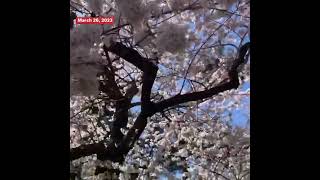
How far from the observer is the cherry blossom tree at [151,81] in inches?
62.1

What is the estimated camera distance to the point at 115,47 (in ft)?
5.49

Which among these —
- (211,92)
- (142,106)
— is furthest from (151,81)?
(211,92)

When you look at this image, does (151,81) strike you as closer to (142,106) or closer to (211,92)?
(142,106)

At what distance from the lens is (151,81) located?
5.76ft

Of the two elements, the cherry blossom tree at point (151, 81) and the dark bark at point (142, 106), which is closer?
the cherry blossom tree at point (151, 81)

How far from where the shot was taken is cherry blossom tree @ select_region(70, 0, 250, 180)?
1577mm

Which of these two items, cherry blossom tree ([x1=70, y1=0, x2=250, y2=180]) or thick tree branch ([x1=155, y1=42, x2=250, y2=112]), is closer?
cherry blossom tree ([x1=70, y1=0, x2=250, y2=180])

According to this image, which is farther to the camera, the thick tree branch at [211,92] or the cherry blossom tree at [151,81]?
the thick tree branch at [211,92]

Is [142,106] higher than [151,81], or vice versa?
[151,81]

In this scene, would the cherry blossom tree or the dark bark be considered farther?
the dark bark
